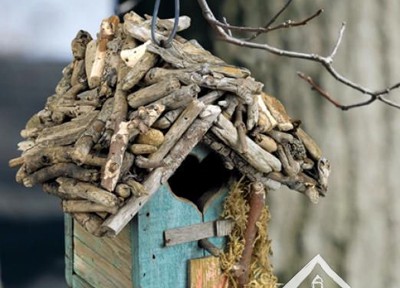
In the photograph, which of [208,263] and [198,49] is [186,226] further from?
[198,49]

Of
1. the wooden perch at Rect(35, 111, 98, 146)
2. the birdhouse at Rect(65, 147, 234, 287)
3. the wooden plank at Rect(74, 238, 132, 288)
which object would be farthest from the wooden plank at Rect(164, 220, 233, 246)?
the wooden perch at Rect(35, 111, 98, 146)

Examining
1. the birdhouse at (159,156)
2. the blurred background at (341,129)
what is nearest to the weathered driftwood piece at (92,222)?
the birdhouse at (159,156)

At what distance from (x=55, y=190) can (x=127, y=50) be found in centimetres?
26

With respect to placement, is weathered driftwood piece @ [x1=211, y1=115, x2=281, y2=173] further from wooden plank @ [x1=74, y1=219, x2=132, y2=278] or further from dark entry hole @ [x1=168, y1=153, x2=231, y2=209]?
wooden plank @ [x1=74, y1=219, x2=132, y2=278]

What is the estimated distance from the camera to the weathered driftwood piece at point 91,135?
1063 millimetres

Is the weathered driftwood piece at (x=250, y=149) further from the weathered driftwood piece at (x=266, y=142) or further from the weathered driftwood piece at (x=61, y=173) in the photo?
the weathered driftwood piece at (x=61, y=173)

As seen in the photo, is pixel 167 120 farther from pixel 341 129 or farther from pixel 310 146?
pixel 341 129

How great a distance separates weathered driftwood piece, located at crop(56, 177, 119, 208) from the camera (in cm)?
102

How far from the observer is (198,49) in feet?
4.10

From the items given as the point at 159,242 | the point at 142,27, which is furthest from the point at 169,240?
the point at 142,27

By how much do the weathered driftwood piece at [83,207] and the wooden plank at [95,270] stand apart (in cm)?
17

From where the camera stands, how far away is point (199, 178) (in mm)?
1348

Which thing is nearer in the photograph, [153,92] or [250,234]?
[153,92]

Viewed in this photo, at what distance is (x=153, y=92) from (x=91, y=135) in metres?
0.11
